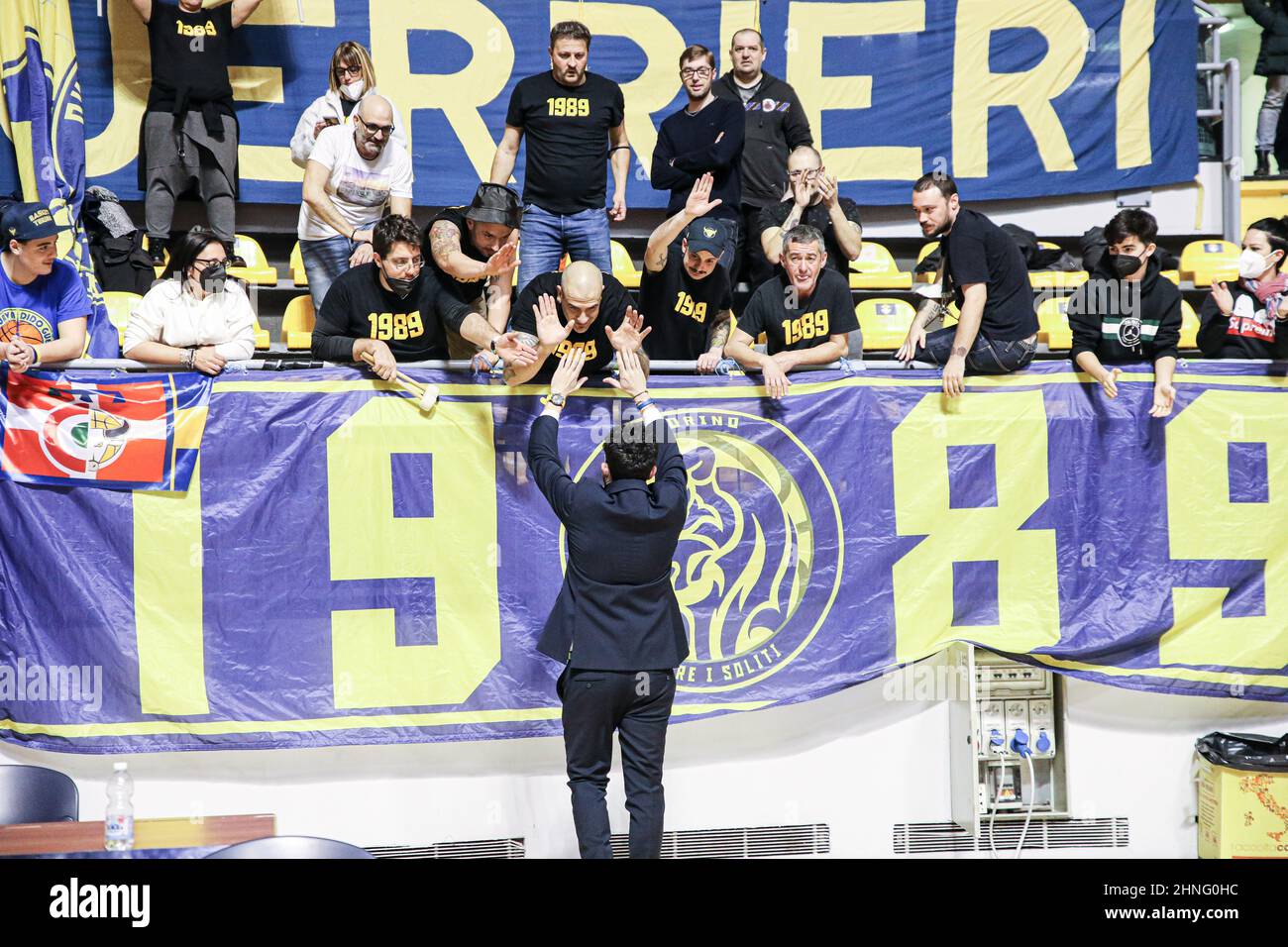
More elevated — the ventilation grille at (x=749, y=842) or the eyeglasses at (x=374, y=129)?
the eyeglasses at (x=374, y=129)

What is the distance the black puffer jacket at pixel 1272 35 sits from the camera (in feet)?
38.2

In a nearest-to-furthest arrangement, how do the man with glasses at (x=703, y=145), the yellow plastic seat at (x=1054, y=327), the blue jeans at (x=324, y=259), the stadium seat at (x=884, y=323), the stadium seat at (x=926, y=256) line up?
the blue jeans at (x=324, y=259) < the man with glasses at (x=703, y=145) < the stadium seat at (x=884, y=323) < the yellow plastic seat at (x=1054, y=327) < the stadium seat at (x=926, y=256)

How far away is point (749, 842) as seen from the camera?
6.84 m

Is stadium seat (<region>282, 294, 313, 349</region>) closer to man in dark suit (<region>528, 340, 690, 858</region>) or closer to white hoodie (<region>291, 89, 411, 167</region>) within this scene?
white hoodie (<region>291, 89, 411, 167</region>)

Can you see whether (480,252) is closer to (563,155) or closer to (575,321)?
(575,321)

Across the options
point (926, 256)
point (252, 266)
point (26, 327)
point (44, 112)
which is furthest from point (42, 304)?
point (926, 256)

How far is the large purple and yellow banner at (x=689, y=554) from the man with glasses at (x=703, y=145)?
204 centimetres

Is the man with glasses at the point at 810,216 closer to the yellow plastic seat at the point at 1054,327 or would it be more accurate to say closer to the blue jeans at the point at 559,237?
the blue jeans at the point at 559,237

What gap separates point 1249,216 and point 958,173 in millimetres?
2602

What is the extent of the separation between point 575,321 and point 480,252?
35.2 inches

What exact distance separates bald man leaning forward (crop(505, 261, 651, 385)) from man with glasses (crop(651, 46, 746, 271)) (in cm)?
186

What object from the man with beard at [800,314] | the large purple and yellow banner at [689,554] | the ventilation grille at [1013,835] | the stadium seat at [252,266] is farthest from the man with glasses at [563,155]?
the ventilation grille at [1013,835]

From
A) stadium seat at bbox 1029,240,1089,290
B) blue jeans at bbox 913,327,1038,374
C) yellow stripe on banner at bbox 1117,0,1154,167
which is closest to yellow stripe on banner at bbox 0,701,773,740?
blue jeans at bbox 913,327,1038,374
